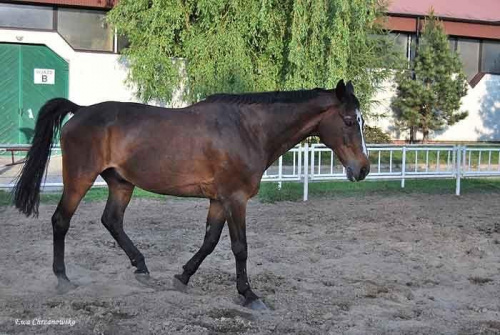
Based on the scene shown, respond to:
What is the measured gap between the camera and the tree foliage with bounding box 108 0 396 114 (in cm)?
1535

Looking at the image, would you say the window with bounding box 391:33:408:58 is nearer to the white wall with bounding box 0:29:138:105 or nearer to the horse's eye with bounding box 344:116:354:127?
the white wall with bounding box 0:29:138:105

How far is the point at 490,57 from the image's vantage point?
25203 millimetres

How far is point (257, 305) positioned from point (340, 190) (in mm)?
8420

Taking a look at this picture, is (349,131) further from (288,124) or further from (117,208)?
(117,208)

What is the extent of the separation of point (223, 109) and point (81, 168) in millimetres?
1381

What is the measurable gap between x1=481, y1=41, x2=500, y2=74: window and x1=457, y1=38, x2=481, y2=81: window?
0.27 metres

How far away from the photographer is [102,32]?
62.7ft

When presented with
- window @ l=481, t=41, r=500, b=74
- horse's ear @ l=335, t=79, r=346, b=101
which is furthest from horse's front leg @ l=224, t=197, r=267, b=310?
window @ l=481, t=41, r=500, b=74

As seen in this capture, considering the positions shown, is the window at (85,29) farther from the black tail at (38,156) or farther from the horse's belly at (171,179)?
the horse's belly at (171,179)

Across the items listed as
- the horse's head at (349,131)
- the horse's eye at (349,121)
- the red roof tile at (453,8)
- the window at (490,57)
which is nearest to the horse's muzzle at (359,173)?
the horse's head at (349,131)

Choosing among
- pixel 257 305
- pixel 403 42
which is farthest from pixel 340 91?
pixel 403 42

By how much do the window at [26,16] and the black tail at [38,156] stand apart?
546 inches

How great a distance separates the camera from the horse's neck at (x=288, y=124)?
5309 mm

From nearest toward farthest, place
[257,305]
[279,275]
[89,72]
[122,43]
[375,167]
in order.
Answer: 1. [257,305]
2. [279,275]
3. [375,167]
4. [89,72]
5. [122,43]
